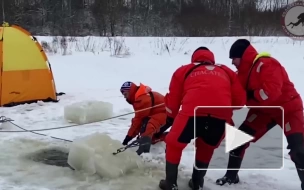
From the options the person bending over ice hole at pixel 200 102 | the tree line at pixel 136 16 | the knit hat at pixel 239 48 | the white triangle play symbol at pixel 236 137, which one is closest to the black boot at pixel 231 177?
the white triangle play symbol at pixel 236 137

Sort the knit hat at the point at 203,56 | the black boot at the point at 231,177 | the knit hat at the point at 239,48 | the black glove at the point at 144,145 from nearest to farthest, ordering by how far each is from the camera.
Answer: the knit hat at the point at 203,56 < the knit hat at the point at 239,48 < the black boot at the point at 231,177 < the black glove at the point at 144,145

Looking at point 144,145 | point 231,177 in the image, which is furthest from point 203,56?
point 144,145

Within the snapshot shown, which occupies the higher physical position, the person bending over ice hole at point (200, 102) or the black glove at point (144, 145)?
the person bending over ice hole at point (200, 102)

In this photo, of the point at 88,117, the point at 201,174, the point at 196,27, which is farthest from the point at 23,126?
the point at 196,27

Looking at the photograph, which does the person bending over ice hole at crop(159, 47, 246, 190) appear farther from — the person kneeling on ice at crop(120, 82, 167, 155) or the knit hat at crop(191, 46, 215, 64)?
the person kneeling on ice at crop(120, 82, 167, 155)

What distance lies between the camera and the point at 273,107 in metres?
4.04

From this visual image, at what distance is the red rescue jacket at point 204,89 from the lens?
12.1 ft

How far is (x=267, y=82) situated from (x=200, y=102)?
61 centimetres

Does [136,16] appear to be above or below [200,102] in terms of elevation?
above

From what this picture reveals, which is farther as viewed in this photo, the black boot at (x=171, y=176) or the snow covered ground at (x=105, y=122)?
the snow covered ground at (x=105, y=122)

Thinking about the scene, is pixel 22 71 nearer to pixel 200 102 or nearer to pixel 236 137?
pixel 236 137

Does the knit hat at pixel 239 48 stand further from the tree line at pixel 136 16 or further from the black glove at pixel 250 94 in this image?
the tree line at pixel 136 16

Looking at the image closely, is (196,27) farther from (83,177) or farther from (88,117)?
(83,177)

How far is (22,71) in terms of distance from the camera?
830 centimetres
